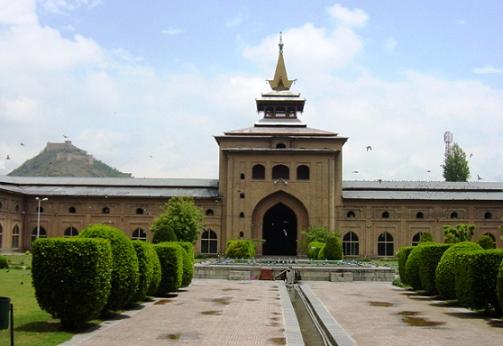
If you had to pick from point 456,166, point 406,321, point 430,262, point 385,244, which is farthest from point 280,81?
point 406,321

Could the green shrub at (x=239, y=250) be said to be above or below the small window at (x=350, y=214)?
below

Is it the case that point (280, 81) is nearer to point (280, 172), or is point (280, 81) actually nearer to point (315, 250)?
point (280, 172)

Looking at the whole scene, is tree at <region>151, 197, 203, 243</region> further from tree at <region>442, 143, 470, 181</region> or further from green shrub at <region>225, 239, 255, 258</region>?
tree at <region>442, 143, 470, 181</region>

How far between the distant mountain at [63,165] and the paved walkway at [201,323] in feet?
478

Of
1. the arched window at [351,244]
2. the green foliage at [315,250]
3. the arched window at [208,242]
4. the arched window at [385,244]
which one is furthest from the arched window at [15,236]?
the arched window at [385,244]

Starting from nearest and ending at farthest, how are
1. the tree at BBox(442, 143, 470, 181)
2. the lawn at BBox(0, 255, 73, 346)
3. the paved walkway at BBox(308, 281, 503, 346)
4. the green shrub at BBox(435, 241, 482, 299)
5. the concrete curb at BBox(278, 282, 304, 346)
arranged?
the lawn at BBox(0, 255, 73, 346) → the concrete curb at BBox(278, 282, 304, 346) → the paved walkway at BBox(308, 281, 503, 346) → the green shrub at BBox(435, 241, 482, 299) → the tree at BBox(442, 143, 470, 181)

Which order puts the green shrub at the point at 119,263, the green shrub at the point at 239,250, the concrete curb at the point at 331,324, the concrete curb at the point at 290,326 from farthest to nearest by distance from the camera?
the green shrub at the point at 239,250 < the green shrub at the point at 119,263 < the concrete curb at the point at 290,326 < the concrete curb at the point at 331,324

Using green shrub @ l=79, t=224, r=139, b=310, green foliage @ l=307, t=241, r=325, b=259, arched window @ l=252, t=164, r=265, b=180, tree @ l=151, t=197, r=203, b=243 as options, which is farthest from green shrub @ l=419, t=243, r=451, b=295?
arched window @ l=252, t=164, r=265, b=180

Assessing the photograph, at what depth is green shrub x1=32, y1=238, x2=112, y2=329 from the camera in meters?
13.2

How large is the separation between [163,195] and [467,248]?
130 feet

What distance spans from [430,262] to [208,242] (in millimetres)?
33749

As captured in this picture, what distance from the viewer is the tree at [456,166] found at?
78875 mm

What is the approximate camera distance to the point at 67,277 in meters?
13.2

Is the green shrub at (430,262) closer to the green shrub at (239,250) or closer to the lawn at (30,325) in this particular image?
the lawn at (30,325)
